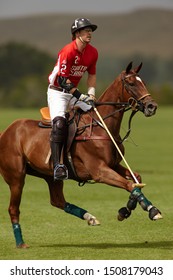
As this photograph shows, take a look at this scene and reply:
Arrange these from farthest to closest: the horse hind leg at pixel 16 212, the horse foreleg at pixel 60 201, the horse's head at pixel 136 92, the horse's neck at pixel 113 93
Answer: the horse foreleg at pixel 60 201 < the horse hind leg at pixel 16 212 < the horse's neck at pixel 113 93 < the horse's head at pixel 136 92

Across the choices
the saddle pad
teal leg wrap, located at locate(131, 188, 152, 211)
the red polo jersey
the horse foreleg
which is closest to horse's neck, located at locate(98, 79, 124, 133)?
the red polo jersey

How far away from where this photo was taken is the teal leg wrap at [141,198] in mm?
10281

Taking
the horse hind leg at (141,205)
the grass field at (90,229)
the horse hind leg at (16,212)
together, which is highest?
the horse hind leg at (141,205)

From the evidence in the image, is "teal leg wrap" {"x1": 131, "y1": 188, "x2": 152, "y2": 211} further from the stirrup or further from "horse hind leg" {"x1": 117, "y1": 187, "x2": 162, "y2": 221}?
the stirrup

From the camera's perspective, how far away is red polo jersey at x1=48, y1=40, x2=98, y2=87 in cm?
1102

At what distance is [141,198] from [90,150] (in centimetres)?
115

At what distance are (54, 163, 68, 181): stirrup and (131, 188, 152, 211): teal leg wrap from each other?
1.04 metres

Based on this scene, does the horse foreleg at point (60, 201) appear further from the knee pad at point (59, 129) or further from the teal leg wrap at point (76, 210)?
the knee pad at point (59, 129)

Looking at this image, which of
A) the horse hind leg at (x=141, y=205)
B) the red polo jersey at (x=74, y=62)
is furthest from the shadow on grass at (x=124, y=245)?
the red polo jersey at (x=74, y=62)

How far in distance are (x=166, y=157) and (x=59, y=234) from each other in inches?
860

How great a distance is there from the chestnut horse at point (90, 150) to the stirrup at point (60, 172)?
25 centimetres

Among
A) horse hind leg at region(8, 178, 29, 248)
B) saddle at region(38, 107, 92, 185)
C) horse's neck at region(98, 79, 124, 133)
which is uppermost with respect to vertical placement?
horse's neck at region(98, 79, 124, 133)

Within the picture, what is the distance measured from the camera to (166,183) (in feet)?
73.8
